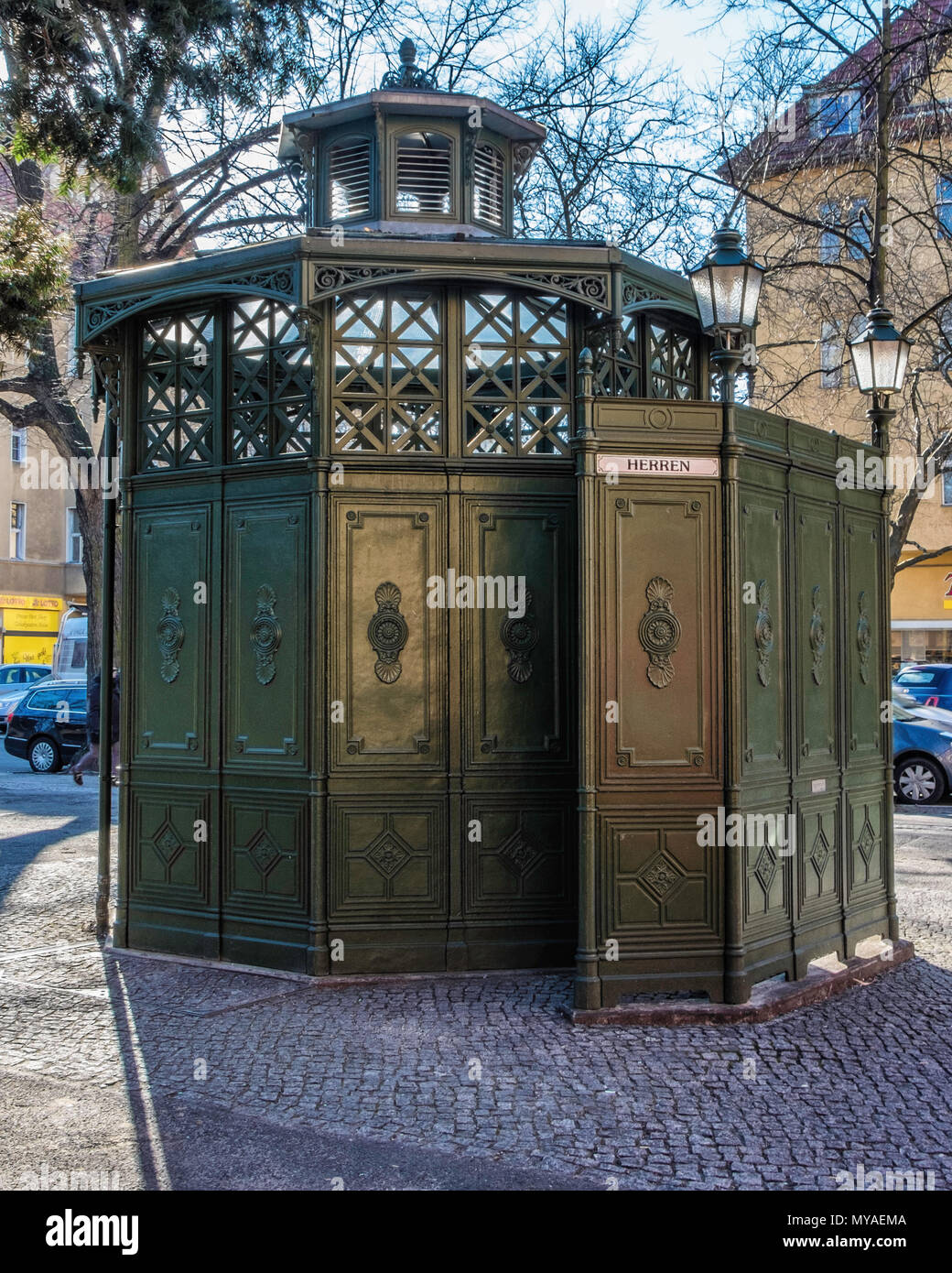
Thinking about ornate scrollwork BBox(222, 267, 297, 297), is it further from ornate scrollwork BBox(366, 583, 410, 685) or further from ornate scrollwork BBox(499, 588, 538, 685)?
ornate scrollwork BBox(499, 588, 538, 685)

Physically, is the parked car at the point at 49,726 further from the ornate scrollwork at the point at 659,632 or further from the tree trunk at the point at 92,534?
the ornate scrollwork at the point at 659,632

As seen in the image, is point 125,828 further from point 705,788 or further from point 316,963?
point 705,788

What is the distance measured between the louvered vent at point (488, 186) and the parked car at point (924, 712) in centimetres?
1196

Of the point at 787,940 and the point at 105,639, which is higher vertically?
the point at 105,639

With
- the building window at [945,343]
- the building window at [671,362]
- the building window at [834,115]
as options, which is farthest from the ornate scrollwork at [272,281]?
the building window at [945,343]

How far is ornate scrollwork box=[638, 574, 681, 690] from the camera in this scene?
23.7ft

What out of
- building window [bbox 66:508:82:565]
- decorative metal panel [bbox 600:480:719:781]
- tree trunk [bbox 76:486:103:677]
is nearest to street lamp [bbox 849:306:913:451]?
decorative metal panel [bbox 600:480:719:781]

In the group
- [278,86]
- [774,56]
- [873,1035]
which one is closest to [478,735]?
[873,1035]

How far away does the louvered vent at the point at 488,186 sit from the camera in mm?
9117

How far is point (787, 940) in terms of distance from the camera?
7.65 meters

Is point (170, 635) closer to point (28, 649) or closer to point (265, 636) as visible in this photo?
point (265, 636)

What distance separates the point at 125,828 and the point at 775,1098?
4.90m

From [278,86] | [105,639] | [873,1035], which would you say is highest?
[278,86]

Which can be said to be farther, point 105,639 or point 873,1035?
point 105,639
